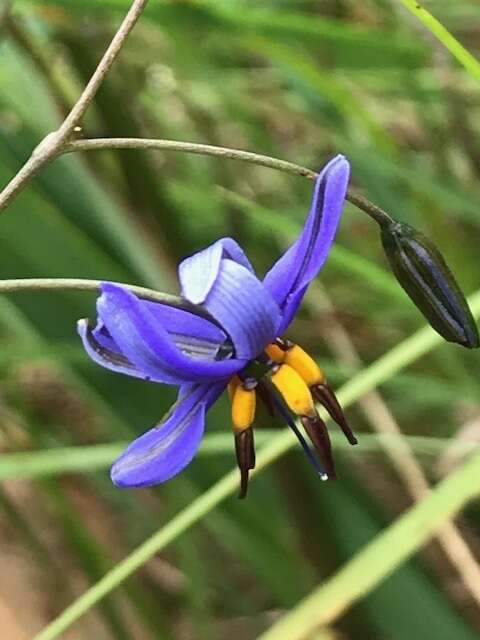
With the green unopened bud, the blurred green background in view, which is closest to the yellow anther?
the green unopened bud

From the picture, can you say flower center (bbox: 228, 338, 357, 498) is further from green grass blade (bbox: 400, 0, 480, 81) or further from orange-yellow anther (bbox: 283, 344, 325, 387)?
green grass blade (bbox: 400, 0, 480, 81)

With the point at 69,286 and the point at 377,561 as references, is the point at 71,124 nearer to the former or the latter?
the point at 69,286

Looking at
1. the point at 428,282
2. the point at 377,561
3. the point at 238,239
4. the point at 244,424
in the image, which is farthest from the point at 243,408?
the point at 238,239

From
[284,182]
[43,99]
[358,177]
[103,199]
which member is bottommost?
[284,182]

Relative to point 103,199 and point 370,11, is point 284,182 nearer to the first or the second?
point 370,11

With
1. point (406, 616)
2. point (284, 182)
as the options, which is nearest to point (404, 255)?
point (406, 616)

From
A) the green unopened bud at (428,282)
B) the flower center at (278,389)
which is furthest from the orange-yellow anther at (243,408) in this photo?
the green unopened bud at (428,282)

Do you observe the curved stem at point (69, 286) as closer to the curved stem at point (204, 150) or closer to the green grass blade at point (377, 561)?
the curved stem at point (204, 150)
